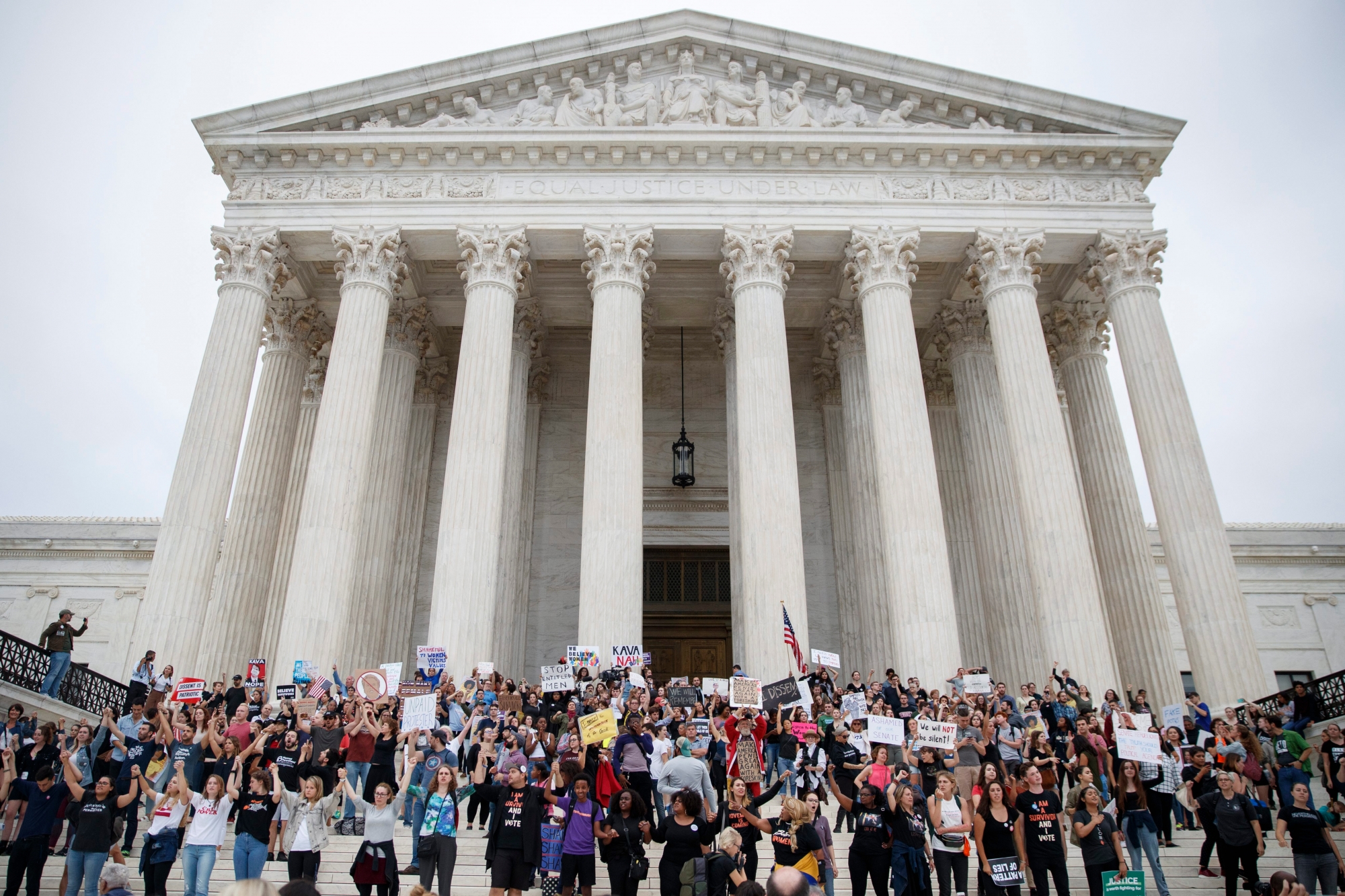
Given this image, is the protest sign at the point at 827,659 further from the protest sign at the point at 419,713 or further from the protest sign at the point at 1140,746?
the protest sign at the point at 419,713

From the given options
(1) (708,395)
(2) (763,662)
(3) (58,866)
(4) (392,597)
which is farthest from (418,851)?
(1) (708,395)

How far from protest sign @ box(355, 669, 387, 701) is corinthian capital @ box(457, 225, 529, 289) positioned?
11564 millimetres

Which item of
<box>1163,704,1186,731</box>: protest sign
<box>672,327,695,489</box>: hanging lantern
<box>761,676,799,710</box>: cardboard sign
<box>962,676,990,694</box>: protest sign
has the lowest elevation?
<box>1163,704,1186,731</box>: protest sign

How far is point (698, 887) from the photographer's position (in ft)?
30.3

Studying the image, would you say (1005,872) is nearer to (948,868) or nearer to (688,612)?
(948,868)

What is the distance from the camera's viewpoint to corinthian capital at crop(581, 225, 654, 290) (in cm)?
2514

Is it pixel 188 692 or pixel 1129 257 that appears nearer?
pixel 188 692

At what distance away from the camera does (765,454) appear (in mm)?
23109

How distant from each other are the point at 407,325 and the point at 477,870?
757 inches

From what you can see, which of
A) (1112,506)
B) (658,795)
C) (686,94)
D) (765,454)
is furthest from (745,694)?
(686,94)

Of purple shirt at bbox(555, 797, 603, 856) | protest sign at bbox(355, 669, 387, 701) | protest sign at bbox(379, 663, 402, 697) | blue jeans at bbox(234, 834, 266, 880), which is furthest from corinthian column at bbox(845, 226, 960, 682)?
blue jeans at bbox(234, 834, 266, 880)

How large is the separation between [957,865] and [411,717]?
7.92 m

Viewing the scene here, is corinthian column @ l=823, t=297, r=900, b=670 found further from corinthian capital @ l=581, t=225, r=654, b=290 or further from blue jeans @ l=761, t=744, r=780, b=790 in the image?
blue jeans @ l=761, t=744, r=780, b=790

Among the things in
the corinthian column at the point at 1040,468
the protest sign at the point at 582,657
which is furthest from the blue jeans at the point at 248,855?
the corinthian column at the point at 1040,468
